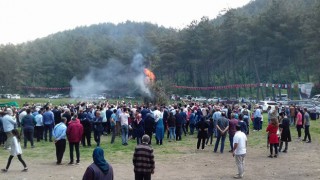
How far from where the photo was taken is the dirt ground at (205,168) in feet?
43.4

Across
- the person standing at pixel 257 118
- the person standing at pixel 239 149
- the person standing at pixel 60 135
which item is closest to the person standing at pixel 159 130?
the person standing at pixel 60 135

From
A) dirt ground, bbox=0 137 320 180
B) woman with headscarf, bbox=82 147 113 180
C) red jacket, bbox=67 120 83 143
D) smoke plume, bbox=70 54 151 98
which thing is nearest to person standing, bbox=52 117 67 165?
red jacket, bbox=67 120 83 143

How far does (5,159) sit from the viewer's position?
646 inches

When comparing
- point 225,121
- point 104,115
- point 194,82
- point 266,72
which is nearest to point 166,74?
point 194,82

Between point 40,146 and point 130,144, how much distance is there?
14.1 feet

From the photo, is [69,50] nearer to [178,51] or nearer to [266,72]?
[178,51]

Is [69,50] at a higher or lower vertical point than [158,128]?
higher

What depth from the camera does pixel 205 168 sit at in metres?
14.7

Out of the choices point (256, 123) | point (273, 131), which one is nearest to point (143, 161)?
point (273, 131)

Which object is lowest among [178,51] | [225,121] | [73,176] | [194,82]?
[73,176]

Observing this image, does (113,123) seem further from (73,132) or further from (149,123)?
(73,132)

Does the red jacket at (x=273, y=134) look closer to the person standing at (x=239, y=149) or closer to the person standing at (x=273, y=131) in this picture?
the person standing at (x=273, y=131)

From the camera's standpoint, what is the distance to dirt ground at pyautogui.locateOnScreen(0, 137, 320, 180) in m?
13.2

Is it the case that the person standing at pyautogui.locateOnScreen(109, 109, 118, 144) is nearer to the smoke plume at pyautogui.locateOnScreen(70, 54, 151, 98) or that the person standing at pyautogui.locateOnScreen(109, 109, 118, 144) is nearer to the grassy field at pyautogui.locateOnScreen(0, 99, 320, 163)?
the grassy field at pyautogui.locateOnScreen(0, 99, 320, 163)
